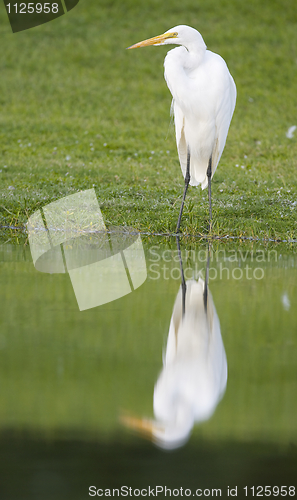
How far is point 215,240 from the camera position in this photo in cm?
631

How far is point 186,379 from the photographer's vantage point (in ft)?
8.00

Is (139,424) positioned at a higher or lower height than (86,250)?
lower

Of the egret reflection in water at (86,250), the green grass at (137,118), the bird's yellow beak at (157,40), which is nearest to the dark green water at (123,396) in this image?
the egret reflection in water at (86,250)

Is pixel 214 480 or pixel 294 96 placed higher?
pixel 294 96

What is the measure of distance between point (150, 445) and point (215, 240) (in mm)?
4528

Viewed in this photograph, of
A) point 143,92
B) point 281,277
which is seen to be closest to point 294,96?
point 143,92

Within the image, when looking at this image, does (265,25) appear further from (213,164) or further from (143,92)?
(213,164)

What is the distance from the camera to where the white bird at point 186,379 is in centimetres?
202

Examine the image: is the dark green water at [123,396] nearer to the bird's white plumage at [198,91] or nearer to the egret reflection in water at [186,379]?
the egret reflection in water at [186,379]

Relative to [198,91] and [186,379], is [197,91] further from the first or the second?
[186,379]

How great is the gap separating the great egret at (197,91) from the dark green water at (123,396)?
9.30 ft

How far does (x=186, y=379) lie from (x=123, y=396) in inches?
13.9

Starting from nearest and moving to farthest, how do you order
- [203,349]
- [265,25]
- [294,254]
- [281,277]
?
[203,349] < [281,277] < [294,254] < [265,25]

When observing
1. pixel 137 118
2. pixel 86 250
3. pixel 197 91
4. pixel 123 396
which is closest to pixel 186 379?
pixel 123 396
